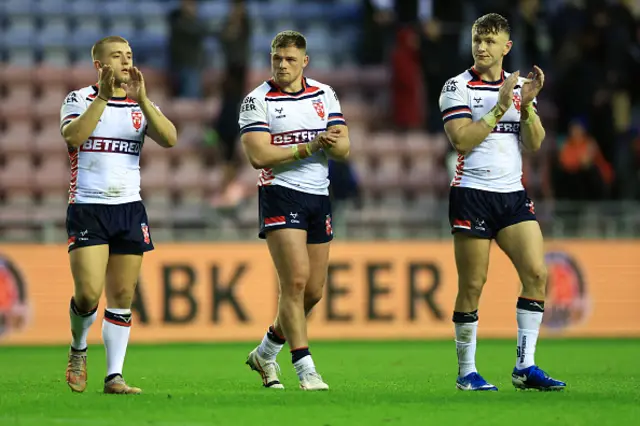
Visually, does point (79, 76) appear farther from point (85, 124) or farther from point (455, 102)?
point (455, 102)

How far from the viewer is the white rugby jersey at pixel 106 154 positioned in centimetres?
787

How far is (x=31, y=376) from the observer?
9.72 meters

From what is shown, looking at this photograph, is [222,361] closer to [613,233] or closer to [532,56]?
[613,233]

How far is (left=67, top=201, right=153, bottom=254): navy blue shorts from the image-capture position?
25.6 ft

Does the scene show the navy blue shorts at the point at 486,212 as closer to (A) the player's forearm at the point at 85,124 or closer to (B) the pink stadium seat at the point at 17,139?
(A) the player's forearm at the point at 85,124

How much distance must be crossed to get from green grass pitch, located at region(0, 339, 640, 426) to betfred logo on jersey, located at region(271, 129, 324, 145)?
164 centimetres

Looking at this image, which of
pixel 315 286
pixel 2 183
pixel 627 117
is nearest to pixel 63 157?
pixel 2 183

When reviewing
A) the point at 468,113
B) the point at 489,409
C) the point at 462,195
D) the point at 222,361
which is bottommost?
the point at 222,361

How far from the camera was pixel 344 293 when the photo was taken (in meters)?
15.0

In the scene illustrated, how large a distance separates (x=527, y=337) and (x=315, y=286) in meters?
1.46

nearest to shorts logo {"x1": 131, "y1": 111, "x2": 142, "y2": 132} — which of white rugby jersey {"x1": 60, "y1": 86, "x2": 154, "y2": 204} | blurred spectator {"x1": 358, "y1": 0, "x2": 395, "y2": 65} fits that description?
white rugby jersey {"x1": 60, "y1": 86, "x2": 154, "y2": 204}

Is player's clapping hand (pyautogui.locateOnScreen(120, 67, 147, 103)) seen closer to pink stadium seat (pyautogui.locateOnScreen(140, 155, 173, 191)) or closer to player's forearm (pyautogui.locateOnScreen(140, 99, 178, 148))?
player's forearm (pyautogui.locateOnScreen(140, 99, 178, 148))

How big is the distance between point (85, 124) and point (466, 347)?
2.89m

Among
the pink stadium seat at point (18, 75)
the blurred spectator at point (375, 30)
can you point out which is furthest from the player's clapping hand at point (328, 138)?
the pink stadium seat at point (18, 75)
